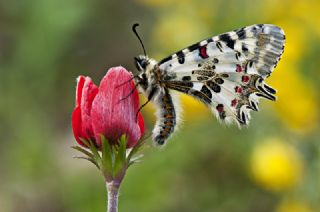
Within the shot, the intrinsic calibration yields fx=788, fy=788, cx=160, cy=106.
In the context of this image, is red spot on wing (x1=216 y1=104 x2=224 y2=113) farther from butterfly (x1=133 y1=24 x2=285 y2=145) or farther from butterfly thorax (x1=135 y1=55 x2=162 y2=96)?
butterfly thorax (x1=135 y1=55 x2=162 y2=96)

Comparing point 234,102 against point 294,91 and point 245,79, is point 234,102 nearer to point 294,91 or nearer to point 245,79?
point 245,79

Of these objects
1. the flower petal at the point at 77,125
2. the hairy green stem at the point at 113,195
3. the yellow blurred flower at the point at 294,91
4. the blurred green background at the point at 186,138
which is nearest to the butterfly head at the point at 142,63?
the flower petal at the point at 77,125

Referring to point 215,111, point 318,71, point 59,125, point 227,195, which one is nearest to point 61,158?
point 59,125

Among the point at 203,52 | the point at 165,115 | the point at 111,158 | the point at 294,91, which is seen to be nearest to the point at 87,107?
the point at 111,158

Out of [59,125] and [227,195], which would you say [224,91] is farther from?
[59,125]

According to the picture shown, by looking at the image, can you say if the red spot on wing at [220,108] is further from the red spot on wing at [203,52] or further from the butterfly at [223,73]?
the red spot on wing at [203,52]

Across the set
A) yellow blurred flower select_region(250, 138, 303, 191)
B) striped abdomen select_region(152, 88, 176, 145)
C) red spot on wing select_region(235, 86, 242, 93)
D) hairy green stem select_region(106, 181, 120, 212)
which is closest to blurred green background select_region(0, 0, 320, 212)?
yellow blurred flower select_region(250, 138, 303, 191)
